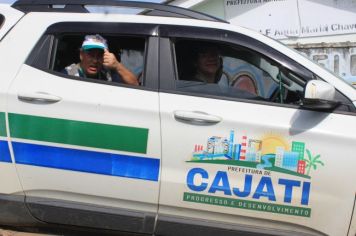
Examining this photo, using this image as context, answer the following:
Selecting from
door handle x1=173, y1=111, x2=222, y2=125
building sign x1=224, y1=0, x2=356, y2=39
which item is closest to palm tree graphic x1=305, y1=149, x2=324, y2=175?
door handle x1=173, y1=111, x2=222, y2=125

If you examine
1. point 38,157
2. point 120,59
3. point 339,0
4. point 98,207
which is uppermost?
point 339,0

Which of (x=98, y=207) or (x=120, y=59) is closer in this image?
(x=98, y=207)

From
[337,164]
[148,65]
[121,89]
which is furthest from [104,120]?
[337,164]

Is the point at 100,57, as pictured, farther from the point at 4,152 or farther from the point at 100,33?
the point at 4,152

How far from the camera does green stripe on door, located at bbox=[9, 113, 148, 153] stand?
3.25m

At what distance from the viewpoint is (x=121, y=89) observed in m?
3.35

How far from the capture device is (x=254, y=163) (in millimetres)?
3180

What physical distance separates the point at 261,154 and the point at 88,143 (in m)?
1.10

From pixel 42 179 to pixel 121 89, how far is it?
31.2 inches

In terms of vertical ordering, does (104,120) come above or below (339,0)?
below

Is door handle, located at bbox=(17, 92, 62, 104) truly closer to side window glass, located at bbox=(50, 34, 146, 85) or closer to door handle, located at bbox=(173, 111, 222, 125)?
side window glass, located at bbox=(50, 34, 146, 85)

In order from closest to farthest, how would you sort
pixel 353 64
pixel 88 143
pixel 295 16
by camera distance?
pixel 88 143
pixel 353 64
pixel 295 16

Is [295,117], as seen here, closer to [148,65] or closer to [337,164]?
[337,164]

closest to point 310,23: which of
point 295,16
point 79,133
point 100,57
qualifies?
point 295,16
